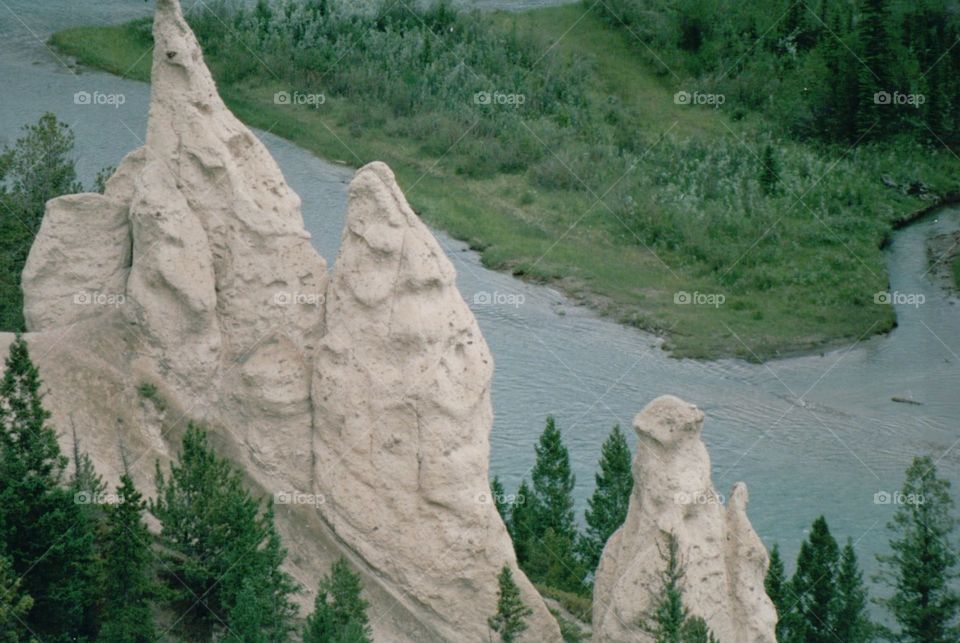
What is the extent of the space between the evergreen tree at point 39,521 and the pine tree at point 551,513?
43.8 feet

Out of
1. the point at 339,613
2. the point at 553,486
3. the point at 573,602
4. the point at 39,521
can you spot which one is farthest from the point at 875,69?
the point at 39,521

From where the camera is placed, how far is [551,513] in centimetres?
4256

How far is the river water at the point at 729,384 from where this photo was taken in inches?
2067

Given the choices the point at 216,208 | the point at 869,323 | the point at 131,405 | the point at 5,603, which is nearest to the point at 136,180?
the point at 216,208

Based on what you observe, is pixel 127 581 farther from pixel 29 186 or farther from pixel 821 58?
pixel 821 58

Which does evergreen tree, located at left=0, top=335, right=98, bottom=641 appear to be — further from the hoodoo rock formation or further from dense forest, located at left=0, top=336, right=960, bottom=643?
the hoodoo rock formation

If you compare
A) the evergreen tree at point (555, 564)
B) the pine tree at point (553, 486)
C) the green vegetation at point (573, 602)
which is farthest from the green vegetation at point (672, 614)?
the pine tree at point (553, 486)

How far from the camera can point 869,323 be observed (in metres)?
64.6

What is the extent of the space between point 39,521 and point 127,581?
1.69m

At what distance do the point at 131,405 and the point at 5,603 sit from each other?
17.1ft

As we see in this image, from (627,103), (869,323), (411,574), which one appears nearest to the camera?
(411,574)

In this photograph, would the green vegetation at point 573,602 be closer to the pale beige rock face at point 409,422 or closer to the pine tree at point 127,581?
the pale beige rock face at point 409,422

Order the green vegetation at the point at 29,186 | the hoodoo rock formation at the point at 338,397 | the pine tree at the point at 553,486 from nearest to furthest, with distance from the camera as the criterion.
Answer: the hoodoo rock formation at the point at 338,397 < the pine tree at the point at 553,486 < the green vegetation at the point at 29,186

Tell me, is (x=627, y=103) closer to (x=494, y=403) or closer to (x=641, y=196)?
(x=641, y=196)
